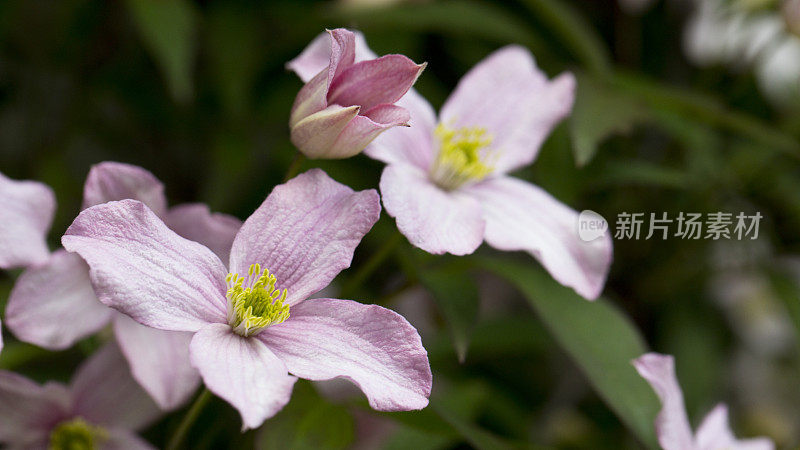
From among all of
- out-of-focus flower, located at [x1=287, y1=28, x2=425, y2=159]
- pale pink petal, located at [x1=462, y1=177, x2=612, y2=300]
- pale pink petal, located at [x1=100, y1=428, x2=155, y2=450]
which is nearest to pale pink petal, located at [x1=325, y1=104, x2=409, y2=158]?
out-of-focus flower, located at [x1=287, y1=28, x2=425, y2=159]

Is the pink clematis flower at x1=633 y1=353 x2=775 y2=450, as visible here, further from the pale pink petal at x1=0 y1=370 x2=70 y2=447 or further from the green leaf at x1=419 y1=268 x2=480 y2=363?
the pale pink petal at x1=0 y1=370 x2=70 y2=447

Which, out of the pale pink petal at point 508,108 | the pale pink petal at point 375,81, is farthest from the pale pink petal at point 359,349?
the pale pink petal at point 508,108

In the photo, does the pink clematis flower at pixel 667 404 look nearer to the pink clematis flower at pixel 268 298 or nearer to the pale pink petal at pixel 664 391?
the pale pink petal at pixel 664 391

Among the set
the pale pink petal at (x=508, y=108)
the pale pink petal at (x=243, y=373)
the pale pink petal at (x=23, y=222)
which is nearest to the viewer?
the pale pink petal at (x=243, y=373)

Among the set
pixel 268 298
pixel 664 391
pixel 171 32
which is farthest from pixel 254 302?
pixel 171 32

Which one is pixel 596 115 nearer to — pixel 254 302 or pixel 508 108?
pixel 508 108

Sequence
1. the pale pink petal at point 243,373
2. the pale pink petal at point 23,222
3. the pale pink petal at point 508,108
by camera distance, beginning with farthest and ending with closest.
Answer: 1. the pale pink petal at point 508,108
2. the pale pink petal at point 23,222
3. the pale pink petal at point 243,373

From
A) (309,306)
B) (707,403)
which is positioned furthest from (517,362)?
(309,306)
